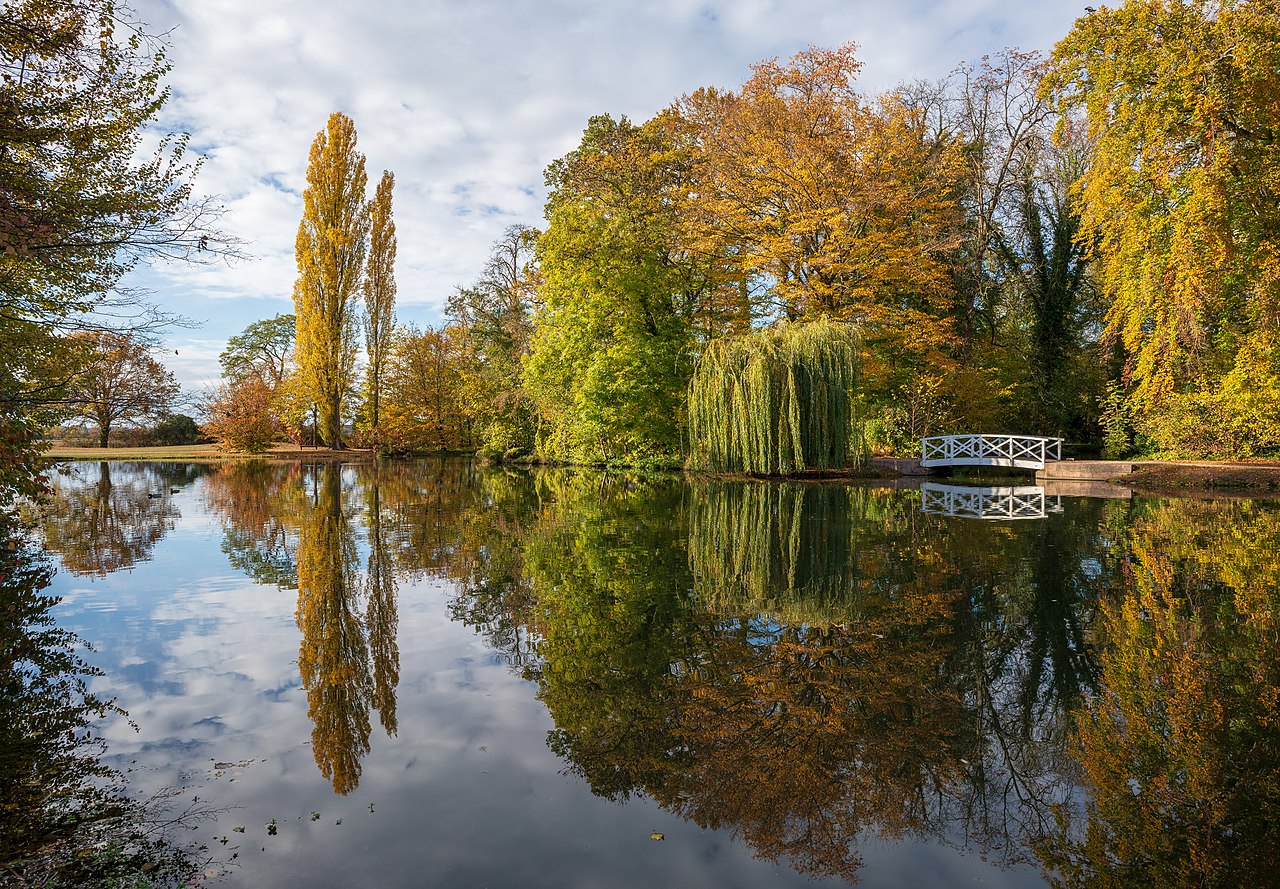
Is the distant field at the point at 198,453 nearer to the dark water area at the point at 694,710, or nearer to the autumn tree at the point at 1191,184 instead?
the dark water area at the point at 694,710

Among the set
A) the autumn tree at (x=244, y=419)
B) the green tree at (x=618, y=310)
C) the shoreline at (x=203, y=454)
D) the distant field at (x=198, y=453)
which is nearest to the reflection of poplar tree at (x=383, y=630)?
the green tree at (x=618, y=310)

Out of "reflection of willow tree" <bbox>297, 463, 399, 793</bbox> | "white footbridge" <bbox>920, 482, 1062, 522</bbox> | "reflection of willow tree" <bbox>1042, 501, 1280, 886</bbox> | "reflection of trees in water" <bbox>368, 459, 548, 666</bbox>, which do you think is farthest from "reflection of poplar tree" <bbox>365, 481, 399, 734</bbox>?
"white footbridge" <bbox>920, 482, 1062, 522</bbox>

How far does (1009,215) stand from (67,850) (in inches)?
1255

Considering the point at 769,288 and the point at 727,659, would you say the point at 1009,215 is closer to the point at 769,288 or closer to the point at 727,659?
the point at 769,288

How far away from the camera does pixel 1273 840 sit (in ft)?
8.20

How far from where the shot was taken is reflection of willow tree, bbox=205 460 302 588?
747 centimetres


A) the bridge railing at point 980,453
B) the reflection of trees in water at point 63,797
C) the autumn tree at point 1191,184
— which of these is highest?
the autumn tree at point 1191,184

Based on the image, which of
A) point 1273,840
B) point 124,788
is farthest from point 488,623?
point 1273,840

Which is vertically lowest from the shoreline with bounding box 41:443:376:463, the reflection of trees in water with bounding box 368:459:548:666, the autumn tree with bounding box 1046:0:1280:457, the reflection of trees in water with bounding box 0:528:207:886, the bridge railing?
the reflection of trees in water with bounding box 0:528:207:886

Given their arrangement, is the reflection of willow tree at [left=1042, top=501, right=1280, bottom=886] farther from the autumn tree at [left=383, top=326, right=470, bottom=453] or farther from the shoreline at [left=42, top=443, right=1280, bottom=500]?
the autumn tree at [left=383, top=326, right=470, bottom=453]

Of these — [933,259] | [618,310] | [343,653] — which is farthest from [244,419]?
[343,653]

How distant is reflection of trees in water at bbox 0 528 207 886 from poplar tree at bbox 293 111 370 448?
100 ft

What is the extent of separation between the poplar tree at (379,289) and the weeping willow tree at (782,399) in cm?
2237

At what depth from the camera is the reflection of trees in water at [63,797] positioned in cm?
232
